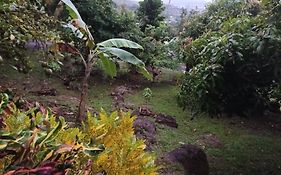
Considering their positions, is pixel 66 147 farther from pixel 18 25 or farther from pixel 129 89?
pixel 129 89

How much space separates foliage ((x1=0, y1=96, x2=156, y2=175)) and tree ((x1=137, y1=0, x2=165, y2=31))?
420 inches

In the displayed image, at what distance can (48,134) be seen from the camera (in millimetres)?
1396

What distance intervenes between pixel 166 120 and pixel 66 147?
636cm

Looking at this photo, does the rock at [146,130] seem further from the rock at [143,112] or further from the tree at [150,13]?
the tree at [150,13]

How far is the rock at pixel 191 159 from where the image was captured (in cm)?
555

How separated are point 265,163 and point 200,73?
2570mm

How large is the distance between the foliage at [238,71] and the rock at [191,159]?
3.43 ft

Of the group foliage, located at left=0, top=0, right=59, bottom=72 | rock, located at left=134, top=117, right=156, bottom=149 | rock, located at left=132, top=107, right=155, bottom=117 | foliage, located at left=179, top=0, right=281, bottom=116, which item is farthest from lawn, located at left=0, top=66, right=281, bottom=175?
foliage, located at left=0, top=0, right=59, bottom=72

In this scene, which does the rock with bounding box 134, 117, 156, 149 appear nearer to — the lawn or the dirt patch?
the lawn

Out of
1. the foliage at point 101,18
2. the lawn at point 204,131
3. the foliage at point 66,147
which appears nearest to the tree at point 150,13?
the foliage at point 101,18

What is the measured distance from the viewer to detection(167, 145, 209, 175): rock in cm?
555

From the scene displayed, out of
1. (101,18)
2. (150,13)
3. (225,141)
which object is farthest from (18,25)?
(150,13)

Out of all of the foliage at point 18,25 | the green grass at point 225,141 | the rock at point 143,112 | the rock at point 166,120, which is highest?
the foliage at point 18,25

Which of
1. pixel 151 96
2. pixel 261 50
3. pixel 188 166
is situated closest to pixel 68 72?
pixel 151 96
